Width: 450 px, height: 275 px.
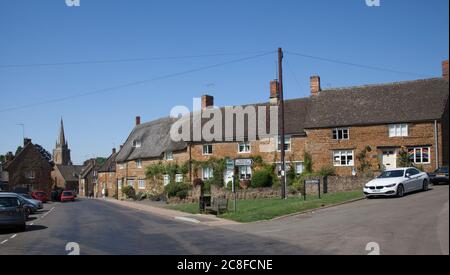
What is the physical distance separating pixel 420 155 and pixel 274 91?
640 inches

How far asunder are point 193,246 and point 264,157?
31.4 m

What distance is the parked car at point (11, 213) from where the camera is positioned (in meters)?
20.4

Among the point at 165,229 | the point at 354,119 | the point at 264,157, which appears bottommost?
the point at 165,229

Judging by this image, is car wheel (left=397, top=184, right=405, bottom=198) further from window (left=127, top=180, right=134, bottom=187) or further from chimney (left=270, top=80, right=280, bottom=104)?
window (left=127, top=180, right=134, bottom=187)

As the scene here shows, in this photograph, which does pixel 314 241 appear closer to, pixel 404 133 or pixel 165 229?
pixel 165 229

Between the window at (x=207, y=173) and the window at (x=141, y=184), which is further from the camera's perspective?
the window at (x=141, y=184)

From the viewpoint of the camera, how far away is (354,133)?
42062 millimetres

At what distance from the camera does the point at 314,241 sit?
14375 mm

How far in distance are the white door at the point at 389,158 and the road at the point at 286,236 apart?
17.7 m

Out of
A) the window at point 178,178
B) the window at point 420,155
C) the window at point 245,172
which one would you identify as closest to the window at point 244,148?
the window at point 245,172

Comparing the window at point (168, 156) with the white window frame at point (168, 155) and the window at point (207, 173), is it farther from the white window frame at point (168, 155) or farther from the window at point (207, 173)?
the window at point (207, 173)

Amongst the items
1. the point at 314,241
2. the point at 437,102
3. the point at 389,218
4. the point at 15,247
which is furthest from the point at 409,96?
the point at 15,247
